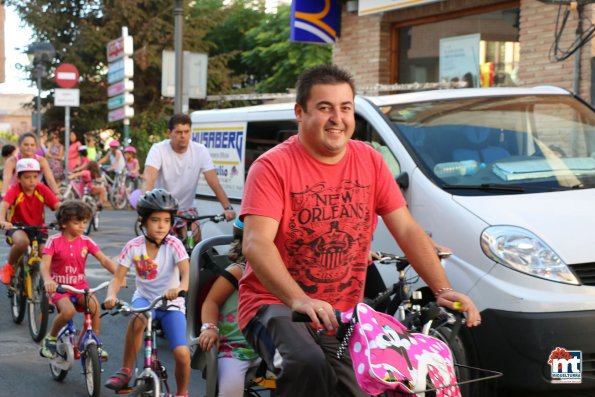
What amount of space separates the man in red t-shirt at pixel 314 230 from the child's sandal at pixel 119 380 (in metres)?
2.33

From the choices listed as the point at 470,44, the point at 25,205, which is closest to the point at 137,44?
the point at 470,44

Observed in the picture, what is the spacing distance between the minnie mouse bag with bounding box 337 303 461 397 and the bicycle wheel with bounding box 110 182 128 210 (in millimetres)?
20540

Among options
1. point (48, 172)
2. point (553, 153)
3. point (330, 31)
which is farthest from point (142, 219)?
point (330, 31)

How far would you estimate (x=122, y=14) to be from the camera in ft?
127

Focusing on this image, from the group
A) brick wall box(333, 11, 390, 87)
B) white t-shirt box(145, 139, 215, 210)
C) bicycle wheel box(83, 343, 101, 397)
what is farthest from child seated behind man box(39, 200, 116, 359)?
brick wall box(333, 11, 390, 87)

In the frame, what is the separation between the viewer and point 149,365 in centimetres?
551

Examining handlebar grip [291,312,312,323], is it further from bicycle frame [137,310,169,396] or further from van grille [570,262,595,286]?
van grille [570,262,595,286]

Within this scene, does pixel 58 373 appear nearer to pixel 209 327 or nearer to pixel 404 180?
pixel 404 180

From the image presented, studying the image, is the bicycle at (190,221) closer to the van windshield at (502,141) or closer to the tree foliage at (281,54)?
the van windshield at (502,141)

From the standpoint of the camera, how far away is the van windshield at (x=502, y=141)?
6.27 meters

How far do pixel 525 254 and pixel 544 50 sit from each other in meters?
9.00

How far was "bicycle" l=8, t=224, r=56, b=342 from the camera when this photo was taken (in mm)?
8086

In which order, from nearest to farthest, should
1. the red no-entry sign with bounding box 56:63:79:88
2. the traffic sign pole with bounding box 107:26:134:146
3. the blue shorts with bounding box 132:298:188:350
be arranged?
the blue shorts with bounding box 132:298:188:350, the traffic sign pole with bounding box 107:26:134:146, the red no-entry sign with bounding box 56:63:79:88

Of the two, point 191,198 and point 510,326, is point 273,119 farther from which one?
point 510,326
